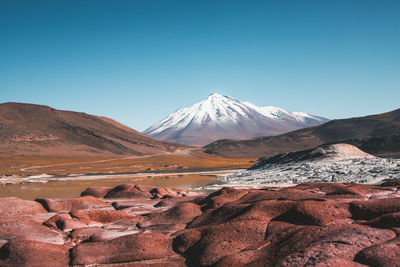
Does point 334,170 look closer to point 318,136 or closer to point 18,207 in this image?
point 18,207

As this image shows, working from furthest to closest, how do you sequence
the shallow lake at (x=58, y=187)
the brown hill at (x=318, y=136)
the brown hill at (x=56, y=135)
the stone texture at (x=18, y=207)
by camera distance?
1. the brown hill at (x=318, y=136)
2. the brown hill at (x=56, y=135)
3. the shallow lake at (x=58, y=187)
4. the stone texture at (x=18, y=207)

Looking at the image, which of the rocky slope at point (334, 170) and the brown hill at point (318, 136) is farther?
the brown hill at point (318, 136)

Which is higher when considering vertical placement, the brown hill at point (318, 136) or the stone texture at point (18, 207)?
the brown hill at point (318, 136)

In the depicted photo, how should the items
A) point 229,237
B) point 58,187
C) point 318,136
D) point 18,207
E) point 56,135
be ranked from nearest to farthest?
point 229,237
point 18,207
point 58,187
point 56,135
point 318,136

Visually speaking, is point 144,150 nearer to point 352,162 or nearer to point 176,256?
point 352,162

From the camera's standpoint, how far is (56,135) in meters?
146

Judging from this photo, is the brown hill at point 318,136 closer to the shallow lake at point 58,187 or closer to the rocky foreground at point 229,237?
the shallow lake at point 58,187

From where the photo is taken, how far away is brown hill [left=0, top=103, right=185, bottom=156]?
420 ft

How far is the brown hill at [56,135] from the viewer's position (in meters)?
128

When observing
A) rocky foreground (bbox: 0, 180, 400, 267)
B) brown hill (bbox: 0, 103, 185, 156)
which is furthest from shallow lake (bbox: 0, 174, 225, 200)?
brown hill (bbox: 0, 103, 185, 156)

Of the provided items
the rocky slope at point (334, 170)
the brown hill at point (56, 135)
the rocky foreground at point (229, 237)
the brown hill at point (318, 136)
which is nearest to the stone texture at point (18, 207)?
the rocky foreground at point (229, 237)

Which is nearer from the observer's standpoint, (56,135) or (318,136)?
(56,135)

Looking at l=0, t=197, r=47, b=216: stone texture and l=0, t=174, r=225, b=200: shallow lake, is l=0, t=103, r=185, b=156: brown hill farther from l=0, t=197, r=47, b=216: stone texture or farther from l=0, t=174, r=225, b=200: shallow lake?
l=0, t=197, r=47, b=216: stone texture

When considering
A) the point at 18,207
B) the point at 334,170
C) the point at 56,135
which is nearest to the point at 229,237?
the point at 18,207
